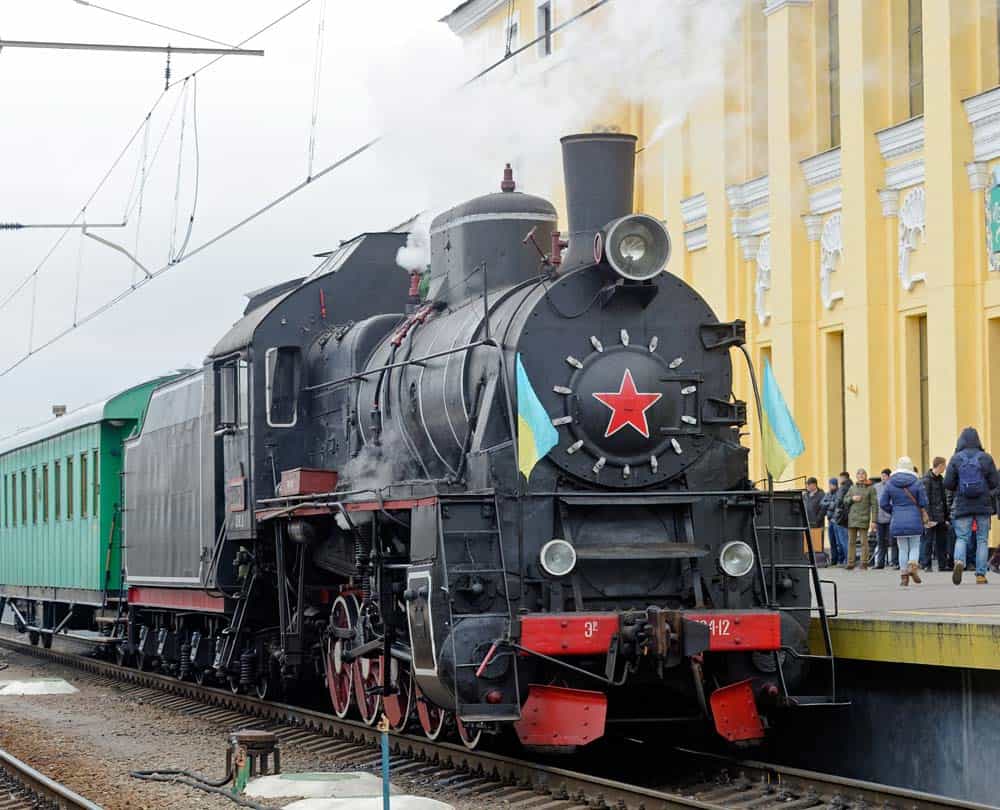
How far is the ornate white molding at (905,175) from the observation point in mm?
23031

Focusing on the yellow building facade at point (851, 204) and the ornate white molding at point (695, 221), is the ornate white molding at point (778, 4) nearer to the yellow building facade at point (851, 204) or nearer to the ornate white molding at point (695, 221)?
the yellow building facade at point (851, 204)

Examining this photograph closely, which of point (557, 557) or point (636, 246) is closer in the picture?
point (557, 557)

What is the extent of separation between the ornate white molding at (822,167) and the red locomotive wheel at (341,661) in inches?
544

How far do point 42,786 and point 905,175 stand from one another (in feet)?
52.4

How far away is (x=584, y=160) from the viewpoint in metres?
11.3

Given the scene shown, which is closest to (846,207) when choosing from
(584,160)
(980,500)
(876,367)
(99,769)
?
(876,367)

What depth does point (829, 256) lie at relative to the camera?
82.9 feet

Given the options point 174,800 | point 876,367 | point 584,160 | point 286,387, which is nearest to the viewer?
point 174,800

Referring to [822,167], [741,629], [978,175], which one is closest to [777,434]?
[741,629]

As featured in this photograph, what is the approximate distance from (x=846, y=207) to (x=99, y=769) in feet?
50.7

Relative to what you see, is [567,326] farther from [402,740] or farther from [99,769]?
[99,769]

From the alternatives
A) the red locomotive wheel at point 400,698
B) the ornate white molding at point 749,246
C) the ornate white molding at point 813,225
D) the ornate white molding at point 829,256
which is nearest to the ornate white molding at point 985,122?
the ornate white molding at point 829,256

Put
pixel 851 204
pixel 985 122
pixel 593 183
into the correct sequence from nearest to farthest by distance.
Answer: pixel 593 183 → pixel 985 122 → pixel 851 204

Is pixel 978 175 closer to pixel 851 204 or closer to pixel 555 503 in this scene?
pixel 851 204
